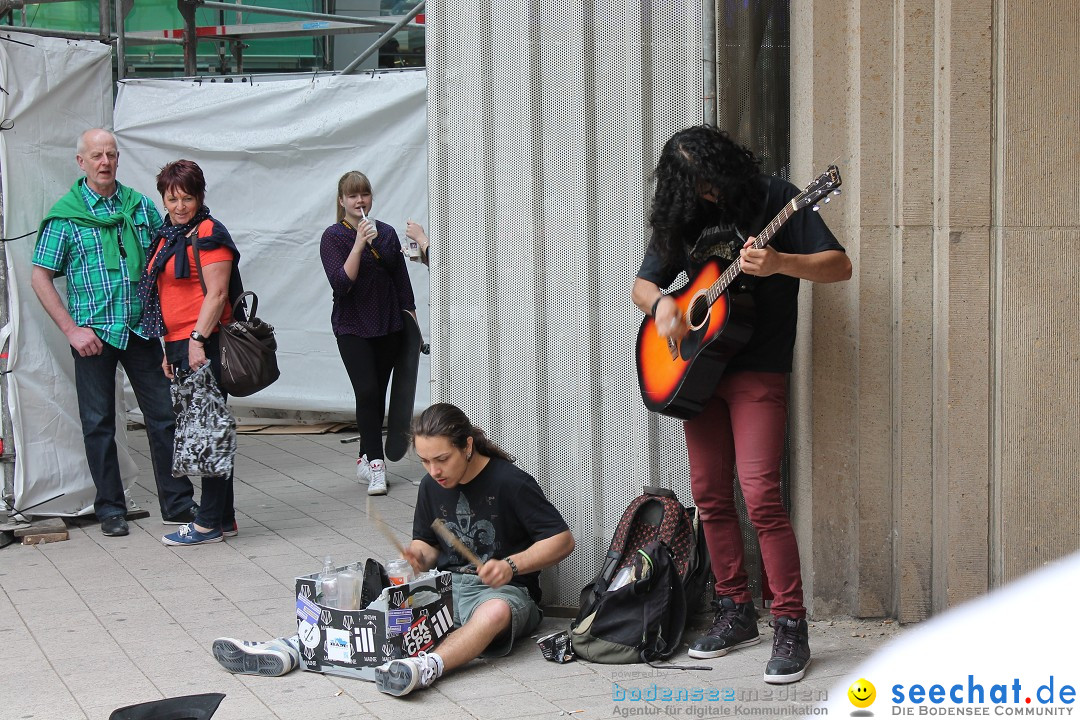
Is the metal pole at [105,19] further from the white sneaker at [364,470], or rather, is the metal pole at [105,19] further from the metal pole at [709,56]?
the metal pole at [709,56]

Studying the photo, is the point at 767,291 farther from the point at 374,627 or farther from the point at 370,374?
the point at 370,374

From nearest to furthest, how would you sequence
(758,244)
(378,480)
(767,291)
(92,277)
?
(758,244), (767,291), (92,277), (378,480)

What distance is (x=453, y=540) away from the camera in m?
4.52

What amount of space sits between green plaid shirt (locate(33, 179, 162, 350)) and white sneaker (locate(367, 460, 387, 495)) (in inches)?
62.2

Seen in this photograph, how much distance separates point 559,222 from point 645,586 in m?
1.43

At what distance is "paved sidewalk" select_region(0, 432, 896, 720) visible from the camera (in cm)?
407

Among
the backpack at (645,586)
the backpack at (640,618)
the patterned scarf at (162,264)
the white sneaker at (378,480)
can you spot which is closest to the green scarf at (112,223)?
the patterned scarf at (162,264)

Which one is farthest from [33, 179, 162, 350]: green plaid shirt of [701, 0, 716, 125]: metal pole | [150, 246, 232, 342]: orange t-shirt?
[701, 0, 716, 125]: metal pole

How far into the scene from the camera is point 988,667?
246 cm

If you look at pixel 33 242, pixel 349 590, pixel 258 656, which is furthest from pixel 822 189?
pixel 33 242

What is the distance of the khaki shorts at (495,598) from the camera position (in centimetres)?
451

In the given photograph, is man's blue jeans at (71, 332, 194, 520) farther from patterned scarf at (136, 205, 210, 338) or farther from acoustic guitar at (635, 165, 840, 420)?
acoustic guitar at (635, 165, 840, 420)

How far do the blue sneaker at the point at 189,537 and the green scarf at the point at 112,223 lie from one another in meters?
1.27

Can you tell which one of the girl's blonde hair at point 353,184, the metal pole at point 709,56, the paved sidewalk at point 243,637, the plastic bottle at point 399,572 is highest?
the metal pole at point 709,56
